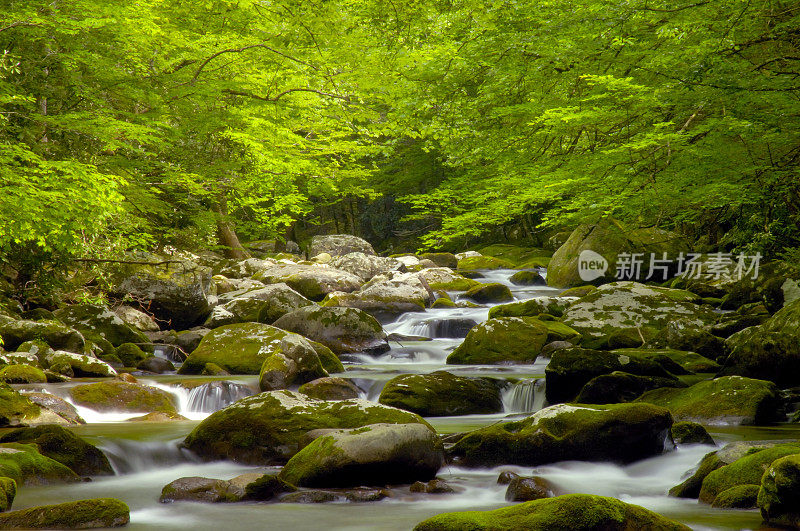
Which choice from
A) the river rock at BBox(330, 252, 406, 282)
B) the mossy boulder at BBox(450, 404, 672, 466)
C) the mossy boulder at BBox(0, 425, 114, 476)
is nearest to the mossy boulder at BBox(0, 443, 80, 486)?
the mossy boulder at BBox(0, 425, 114, 476)

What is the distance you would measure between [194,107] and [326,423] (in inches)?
310

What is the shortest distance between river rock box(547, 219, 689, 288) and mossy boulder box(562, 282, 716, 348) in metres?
3.41

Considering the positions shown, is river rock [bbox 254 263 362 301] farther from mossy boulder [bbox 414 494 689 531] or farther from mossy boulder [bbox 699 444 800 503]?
mossy boulder [bbox 414 494 689 531]

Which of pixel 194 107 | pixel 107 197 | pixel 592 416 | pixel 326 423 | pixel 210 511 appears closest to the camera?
pixel 210 511

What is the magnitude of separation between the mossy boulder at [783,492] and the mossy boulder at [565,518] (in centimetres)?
65

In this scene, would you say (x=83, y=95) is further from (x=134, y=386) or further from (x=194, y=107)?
(x=134, y=386)

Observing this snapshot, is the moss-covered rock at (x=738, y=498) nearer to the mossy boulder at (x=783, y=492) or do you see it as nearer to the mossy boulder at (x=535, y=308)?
the mossy boulder at (x=783, y=492)

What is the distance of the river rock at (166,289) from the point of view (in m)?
13.6

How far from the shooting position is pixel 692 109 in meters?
8.25

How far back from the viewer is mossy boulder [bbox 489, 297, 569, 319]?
44.9ft

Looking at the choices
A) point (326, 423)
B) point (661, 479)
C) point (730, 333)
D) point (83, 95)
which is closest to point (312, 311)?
point (83, 95)

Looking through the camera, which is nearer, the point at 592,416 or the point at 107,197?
the point at 592,416

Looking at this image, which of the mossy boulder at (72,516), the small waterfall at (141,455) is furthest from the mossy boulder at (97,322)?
the mossy boulder at (72,516)

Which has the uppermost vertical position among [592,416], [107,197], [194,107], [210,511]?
[194,107]
